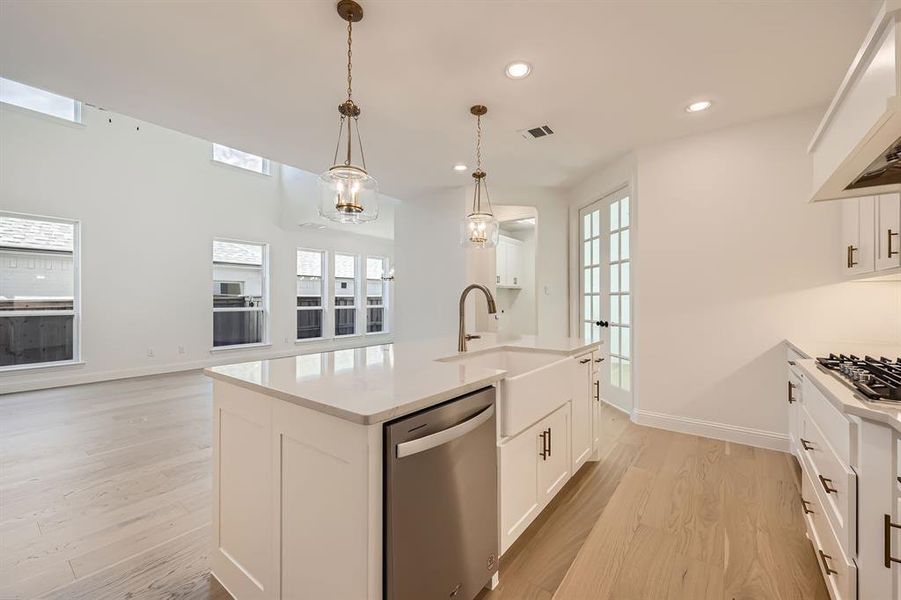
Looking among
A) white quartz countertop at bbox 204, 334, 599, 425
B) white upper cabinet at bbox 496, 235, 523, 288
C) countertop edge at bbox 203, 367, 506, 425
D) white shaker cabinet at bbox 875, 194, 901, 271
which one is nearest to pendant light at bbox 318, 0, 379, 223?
white quartz countertop at bbox 204, 334, 599, 425

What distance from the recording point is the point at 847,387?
141cm

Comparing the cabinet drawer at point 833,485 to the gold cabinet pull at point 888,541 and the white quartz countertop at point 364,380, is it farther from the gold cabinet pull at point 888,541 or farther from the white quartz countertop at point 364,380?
the white quartz countertop at point 364,380

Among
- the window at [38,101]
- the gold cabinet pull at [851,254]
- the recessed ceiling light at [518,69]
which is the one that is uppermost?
the window at [38,101]

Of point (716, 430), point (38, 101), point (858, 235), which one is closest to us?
point (858, 235)

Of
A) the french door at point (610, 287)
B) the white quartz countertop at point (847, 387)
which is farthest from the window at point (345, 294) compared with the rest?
the white quartz countertop at point (847, 387)

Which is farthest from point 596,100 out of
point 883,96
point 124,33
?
point 124,33

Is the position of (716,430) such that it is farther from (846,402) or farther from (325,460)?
(325,460)

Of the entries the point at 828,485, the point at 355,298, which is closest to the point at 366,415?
the point at 828,485

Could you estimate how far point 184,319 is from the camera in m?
6.31

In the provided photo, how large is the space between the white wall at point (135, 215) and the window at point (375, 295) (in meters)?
2.71

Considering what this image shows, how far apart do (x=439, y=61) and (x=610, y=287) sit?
3.02m

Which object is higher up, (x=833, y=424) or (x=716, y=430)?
(x=833, y=424)

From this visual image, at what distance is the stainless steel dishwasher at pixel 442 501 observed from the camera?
1.12 meters

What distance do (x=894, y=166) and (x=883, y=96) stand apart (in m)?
0.52
